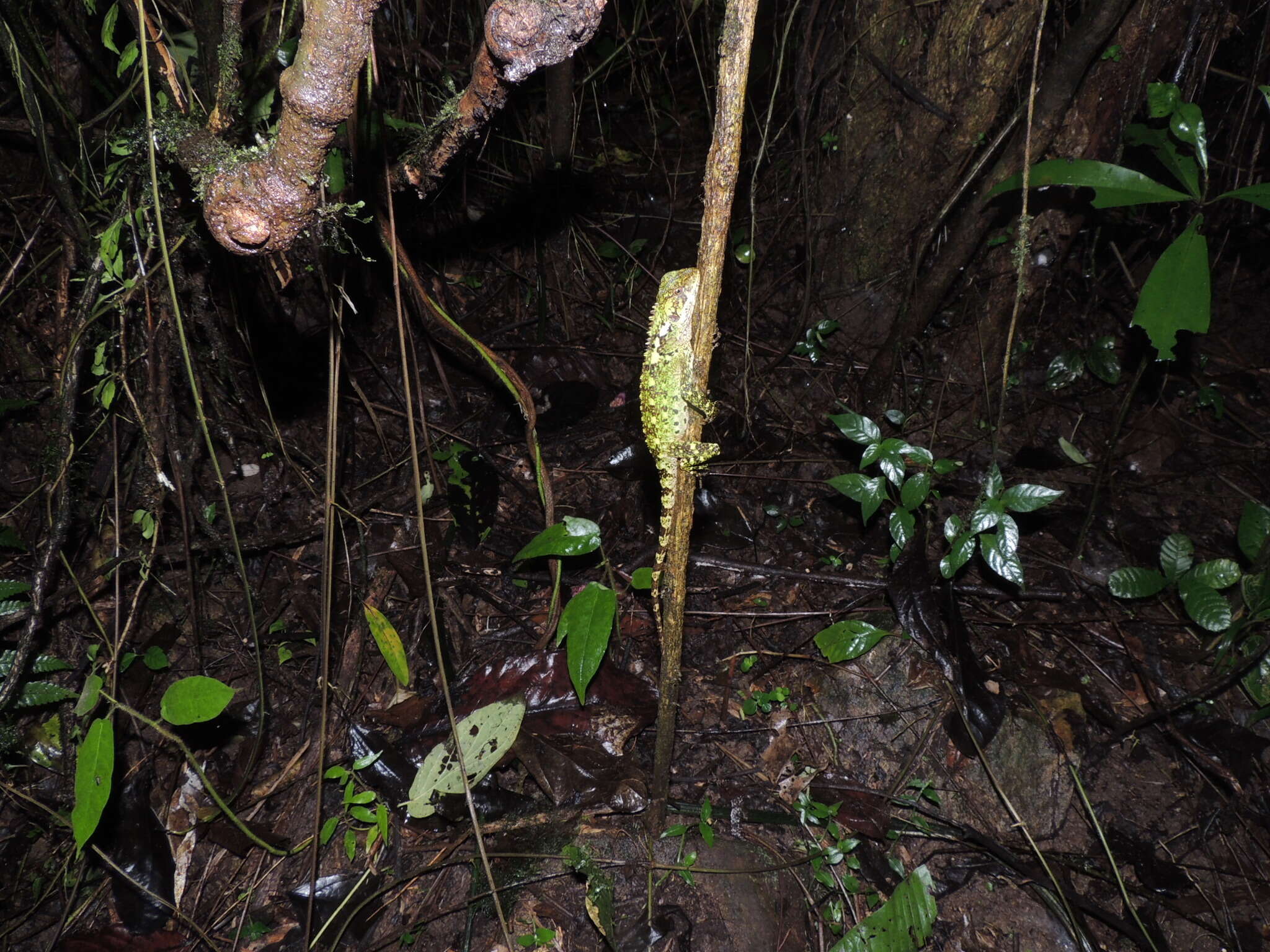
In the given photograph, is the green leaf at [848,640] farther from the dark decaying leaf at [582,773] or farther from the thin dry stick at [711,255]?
the thin dry stick at [711,255]

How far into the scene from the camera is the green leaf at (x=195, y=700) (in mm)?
1758

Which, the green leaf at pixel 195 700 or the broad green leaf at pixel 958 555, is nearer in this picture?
the green leaf at pixel 195 700

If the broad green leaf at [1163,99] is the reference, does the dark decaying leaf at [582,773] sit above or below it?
below

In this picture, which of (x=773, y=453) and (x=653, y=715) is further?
(x=773, y=453)

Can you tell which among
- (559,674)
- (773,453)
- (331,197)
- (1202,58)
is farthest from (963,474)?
(331,197)

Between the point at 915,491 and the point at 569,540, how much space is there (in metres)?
1.35

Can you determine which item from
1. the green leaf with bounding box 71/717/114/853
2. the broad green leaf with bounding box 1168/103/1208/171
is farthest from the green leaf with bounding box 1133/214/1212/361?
the green leaf with bounding box 71/717/114/853

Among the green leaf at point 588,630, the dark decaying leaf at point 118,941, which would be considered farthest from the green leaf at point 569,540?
the dark decaying leaf at point 118,941

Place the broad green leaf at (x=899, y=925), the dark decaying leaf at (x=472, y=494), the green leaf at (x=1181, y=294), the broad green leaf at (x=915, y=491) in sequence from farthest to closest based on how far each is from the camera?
the dark decaying leaf at (x=472, y=494) < the broad green leaf at (x=915, y=491) < the green leaf at (x=1181, y=294) < the broad green leaf at (x=899, y=925)

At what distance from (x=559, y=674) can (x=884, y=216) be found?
278 cm

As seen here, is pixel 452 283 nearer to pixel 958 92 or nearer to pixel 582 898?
pixel 958 92

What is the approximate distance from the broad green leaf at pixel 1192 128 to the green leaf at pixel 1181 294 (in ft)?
1.35

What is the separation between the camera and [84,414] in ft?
8.87

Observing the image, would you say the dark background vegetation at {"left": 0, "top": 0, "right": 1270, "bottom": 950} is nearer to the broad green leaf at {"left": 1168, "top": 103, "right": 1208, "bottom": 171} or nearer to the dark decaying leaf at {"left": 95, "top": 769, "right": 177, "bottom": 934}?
the dark decaying leaf at {"left": 95, "top": 769, "right": 177, "bottom": 934}
